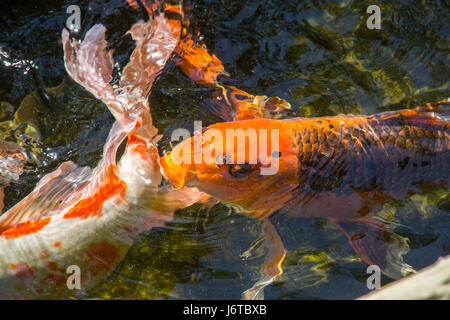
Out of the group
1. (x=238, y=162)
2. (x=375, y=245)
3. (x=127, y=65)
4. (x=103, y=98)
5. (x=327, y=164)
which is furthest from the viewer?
(x=127, y=65)

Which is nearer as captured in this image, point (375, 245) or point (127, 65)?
point (375, 245)

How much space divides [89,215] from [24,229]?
1.53ft

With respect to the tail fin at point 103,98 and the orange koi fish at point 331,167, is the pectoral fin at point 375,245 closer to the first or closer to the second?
the orange koi fish at point 331,167

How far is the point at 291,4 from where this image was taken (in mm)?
4492

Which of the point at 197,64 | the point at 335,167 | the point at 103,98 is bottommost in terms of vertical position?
the point at 335,167

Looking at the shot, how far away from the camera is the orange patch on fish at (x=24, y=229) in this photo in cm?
299

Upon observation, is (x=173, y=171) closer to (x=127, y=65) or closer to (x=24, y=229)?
(x=24, y=229)

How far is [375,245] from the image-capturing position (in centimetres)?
345

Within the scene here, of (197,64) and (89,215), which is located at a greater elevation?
(197,64)

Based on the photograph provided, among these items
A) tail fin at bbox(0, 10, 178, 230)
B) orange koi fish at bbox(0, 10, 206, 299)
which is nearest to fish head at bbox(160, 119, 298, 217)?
orange koi fish at bbox(0, 10, 206, 299)

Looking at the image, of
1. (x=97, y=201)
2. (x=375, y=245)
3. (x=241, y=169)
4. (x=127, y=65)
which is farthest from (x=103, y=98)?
(x=375, y=245)

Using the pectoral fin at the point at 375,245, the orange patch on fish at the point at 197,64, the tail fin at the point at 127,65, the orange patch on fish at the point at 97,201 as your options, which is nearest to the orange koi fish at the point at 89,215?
the orange patch on fish at the point at 97,201

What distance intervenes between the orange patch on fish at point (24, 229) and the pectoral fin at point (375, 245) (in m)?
2.13
